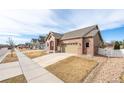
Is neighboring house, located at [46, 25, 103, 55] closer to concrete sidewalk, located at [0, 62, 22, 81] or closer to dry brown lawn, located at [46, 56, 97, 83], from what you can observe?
dry brown lawn, located at [46, 56, 97, 83]

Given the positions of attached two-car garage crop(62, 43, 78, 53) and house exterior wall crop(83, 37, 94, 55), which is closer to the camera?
house exterior wall crop(83, 37, 94, 55)

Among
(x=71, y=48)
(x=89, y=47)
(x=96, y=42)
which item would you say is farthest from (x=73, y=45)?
(x=96, y=42)

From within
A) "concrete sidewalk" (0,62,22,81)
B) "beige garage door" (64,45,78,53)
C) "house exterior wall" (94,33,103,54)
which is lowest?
"concrete sidewalk" (0,62,22,81)

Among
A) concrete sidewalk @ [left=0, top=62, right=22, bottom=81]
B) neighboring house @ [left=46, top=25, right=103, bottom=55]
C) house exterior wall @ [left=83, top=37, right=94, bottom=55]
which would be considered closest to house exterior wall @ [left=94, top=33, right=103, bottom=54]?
neighboring house @ [left=46, top=25, right=103, bottom=55]

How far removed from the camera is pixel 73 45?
64.1ft

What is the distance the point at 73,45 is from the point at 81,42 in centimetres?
222

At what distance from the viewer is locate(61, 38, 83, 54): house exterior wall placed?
58.8 feet

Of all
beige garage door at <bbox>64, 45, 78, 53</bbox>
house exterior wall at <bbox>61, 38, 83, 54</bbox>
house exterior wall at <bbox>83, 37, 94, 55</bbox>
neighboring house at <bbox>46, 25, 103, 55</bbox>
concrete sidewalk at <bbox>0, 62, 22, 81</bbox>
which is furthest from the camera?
beige garage door at <bbox>64, 45, 78, 53</bbox>

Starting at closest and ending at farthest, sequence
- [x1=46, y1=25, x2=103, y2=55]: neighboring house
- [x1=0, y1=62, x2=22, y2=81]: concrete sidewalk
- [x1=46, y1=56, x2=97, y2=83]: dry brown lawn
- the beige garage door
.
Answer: [x1=46, y1=56, x2=97, y2=83]: dry brown lawn → [x1=0, y1=62, x2=22, y2=81]: concrete sidewalk → [x1=46, y1=25, x2=103, y2=55]: neighboring house → the beige garage door

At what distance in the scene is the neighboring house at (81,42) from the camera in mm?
16595

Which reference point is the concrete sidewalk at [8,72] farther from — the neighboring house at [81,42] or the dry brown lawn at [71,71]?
the neighboring house at [81,42]

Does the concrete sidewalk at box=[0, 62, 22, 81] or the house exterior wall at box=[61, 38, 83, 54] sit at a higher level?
the house exterior wall at box=[61, 38, 83, 54]

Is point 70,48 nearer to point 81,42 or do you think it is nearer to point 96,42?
point 81,42
